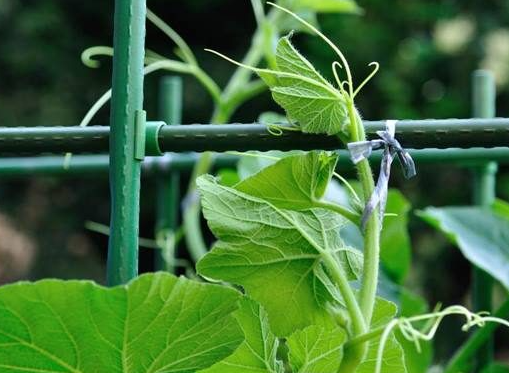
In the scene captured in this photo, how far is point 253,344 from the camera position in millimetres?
370

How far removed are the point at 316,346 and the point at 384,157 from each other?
0.08 m

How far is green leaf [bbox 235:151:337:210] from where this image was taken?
345mm

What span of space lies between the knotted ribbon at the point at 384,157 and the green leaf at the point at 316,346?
6cm

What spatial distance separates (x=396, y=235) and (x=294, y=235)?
0.39 meters

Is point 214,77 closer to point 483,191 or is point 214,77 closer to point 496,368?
point 483,191

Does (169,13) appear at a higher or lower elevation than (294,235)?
higher

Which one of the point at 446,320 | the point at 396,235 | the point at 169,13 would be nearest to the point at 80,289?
the point at 396,235

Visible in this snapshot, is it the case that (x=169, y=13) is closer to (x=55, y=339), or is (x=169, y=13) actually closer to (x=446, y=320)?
(x=446, y=320)

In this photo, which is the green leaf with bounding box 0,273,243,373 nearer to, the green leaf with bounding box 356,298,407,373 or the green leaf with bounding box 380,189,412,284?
the green leaf with bounding box 356,298,407,373

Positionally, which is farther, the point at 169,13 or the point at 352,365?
the point at 169,13

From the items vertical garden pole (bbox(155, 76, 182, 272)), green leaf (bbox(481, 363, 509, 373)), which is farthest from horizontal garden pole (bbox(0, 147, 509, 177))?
green leaf (bbox(481, 363, 509, 373))

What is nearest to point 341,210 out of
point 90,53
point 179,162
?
point 90,53

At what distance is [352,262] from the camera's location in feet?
1.22

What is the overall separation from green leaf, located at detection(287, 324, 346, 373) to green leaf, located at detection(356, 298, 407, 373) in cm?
1
